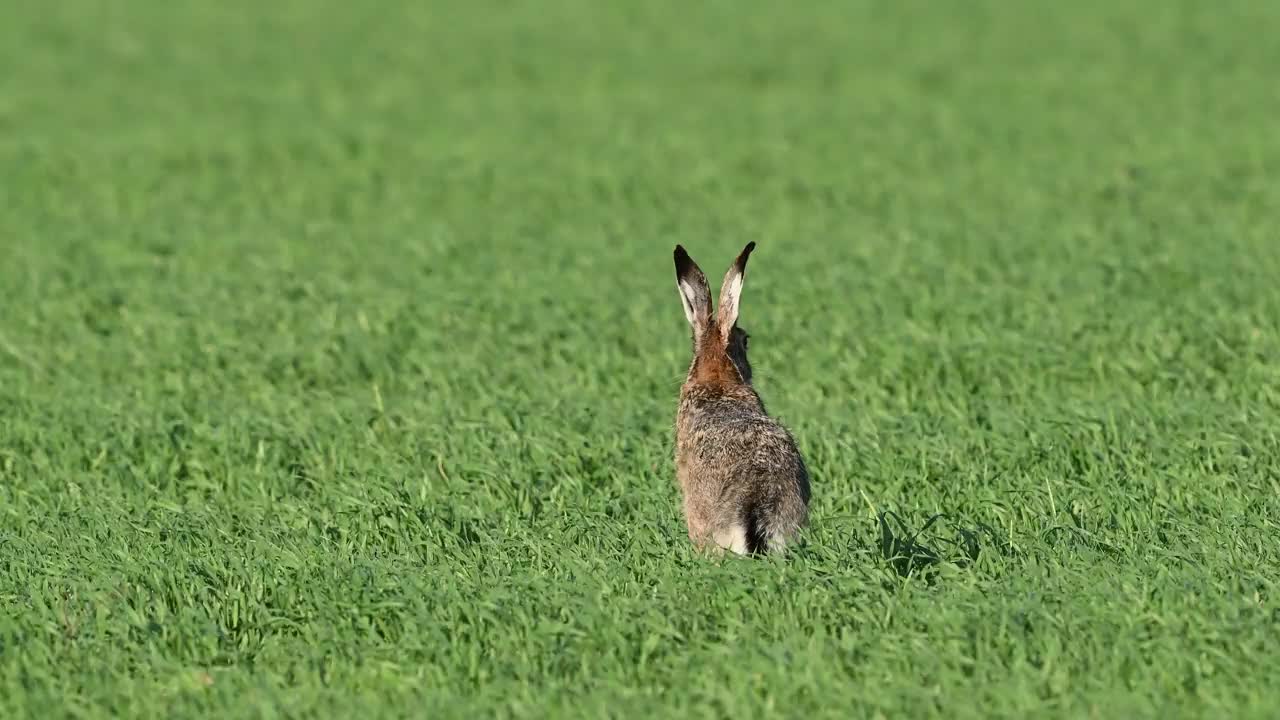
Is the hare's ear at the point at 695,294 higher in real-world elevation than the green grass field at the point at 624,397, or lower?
higher

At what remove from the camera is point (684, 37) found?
104ft

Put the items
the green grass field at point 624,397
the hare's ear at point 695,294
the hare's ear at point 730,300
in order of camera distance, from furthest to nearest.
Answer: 1. the hare's ear at point 695,294
2. the hare's ear at point 730,300
3. the green grass field at point 624,397

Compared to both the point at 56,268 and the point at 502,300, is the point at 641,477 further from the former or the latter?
the point at 56,268

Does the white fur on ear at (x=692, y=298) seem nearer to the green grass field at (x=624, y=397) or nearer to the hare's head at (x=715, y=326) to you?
the hare's head at (x=715, y=326)

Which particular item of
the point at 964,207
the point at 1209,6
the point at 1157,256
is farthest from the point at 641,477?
the point at 1209,6

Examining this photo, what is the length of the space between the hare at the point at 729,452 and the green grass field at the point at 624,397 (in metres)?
0.19

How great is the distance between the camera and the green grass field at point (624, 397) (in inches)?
270

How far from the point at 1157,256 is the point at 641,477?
21.2 feet

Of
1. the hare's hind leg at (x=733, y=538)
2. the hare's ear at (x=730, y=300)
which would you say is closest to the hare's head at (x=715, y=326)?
the hare's ear at (x=730, y=300)

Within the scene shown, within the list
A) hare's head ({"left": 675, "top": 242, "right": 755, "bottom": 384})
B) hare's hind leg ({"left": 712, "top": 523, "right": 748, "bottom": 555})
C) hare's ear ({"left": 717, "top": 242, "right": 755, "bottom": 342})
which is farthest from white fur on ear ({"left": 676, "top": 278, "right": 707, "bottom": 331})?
hare's hind leg ({"left": 712, "top": 523, "right": 748, "bottom": 555})

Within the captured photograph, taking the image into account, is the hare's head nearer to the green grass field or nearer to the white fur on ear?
the white fur on ear

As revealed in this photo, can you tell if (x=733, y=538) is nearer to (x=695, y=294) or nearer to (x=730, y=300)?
(x=730, y=300)

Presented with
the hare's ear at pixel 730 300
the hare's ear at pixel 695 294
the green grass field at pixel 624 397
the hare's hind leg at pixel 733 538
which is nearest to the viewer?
Result: the green grass field at pixel 624 397

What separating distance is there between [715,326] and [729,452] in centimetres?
107
